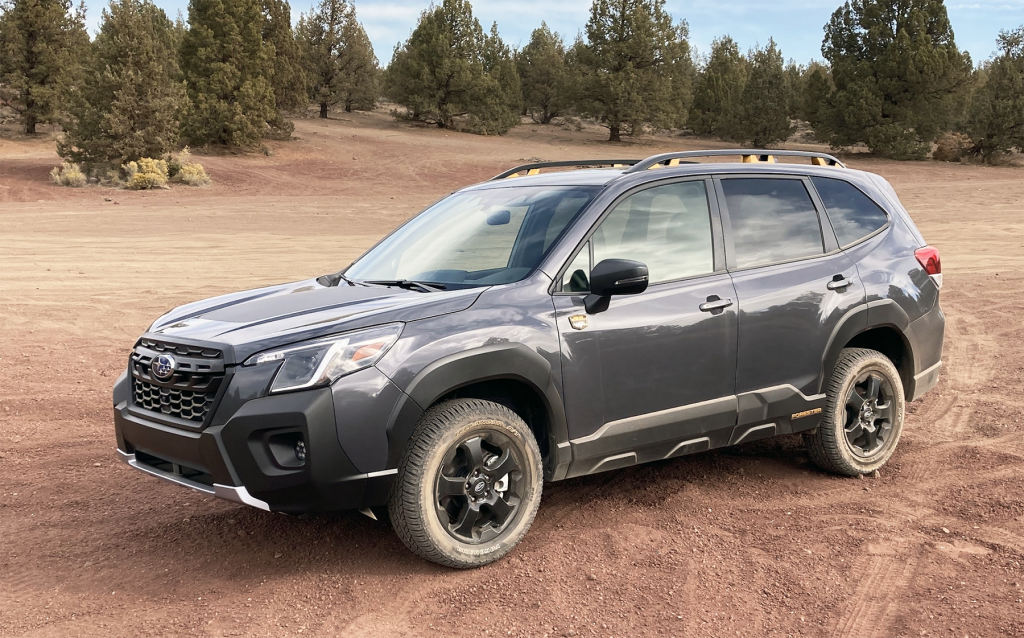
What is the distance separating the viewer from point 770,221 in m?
5.35

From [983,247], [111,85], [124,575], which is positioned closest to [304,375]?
[124,575]

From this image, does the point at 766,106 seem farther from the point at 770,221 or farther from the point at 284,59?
the point at 770,221

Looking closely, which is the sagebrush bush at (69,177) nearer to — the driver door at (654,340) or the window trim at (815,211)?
the window trim at (815,211)

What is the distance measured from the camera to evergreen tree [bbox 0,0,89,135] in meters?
38.3

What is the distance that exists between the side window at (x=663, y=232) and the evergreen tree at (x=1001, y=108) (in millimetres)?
44482

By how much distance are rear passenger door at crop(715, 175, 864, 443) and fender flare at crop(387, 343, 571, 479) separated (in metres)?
1.17

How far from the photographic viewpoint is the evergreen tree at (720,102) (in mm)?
52031

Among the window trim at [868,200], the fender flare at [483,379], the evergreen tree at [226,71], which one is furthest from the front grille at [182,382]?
the evergreen tree at [226,71]

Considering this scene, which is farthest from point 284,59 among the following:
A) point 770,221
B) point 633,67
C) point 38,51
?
point 770,221

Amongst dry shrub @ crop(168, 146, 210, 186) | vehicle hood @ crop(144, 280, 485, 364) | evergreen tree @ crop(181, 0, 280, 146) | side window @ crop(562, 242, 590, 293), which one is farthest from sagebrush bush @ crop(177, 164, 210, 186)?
side window @ crop(562, 242, 590, 293)

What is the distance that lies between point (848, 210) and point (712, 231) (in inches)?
47.7

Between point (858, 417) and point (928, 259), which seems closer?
point (858, 417)

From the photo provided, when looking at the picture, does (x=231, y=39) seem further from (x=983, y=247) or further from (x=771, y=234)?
(x=771, y=234)

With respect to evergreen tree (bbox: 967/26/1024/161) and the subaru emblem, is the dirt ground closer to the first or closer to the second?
the subaru emblem
